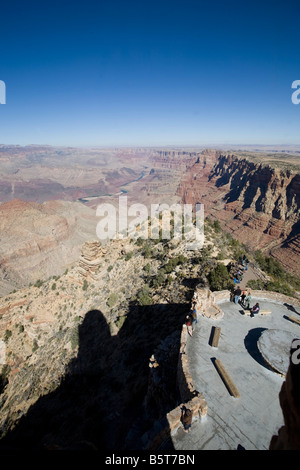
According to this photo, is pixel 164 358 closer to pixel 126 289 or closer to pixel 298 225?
pixel 126 289

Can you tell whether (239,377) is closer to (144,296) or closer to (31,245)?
(144,296)

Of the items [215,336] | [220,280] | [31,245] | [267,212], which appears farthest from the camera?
[267,212]

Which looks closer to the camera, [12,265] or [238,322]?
[238,322]

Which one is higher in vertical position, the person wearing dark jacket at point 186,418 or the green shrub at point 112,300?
the person wearing dark jacket at point 186,418

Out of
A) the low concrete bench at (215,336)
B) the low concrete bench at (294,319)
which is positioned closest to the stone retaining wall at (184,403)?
the low concrete bench at (215,336)

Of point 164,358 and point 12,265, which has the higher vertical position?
point 164,358

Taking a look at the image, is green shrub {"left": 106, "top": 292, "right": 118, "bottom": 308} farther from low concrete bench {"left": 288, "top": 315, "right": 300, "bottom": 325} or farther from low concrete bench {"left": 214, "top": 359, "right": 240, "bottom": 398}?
low concrete bench {"left": 288, "top": 315, "right": 300, "bottom": 325}

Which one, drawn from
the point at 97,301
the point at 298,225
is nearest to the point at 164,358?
the point at 97,301

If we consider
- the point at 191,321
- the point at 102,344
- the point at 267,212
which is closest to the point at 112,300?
the point at 102,344

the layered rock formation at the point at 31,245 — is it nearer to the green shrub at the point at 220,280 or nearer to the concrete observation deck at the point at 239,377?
the green shrub at the point at 220,280
